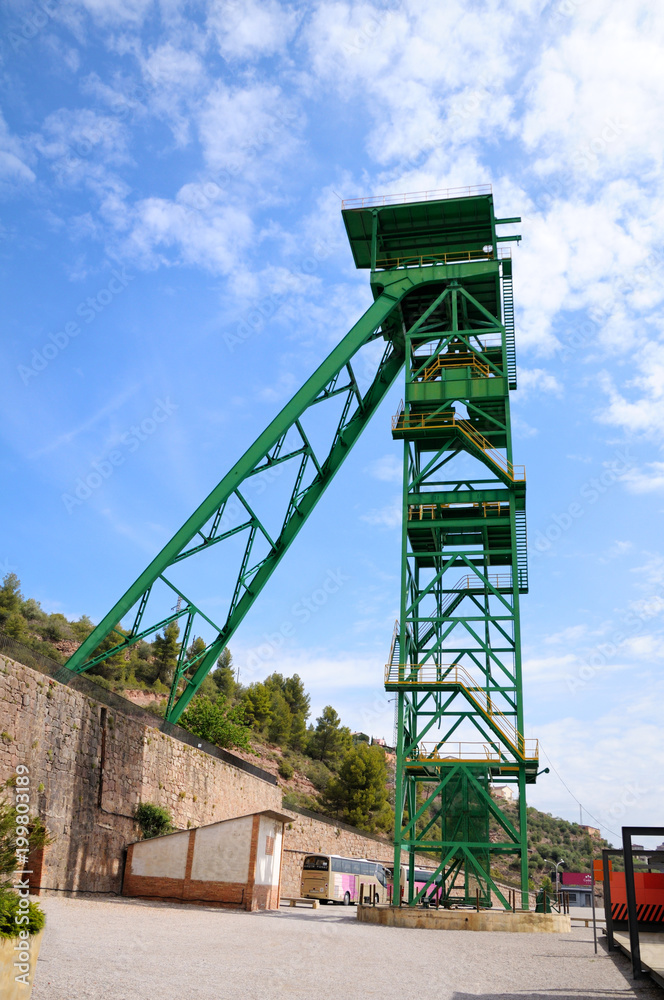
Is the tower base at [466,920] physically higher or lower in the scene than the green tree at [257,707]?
lower

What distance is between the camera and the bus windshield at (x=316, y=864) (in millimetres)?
28812

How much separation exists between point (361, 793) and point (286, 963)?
141 feet

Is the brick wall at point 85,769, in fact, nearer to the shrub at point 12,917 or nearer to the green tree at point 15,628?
the shrub at point 12,917

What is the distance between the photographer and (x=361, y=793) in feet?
164

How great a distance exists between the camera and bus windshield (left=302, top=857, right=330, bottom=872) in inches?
1134

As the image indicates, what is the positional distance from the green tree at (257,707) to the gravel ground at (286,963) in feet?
152

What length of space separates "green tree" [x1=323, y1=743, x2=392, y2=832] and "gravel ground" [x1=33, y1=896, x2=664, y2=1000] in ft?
119

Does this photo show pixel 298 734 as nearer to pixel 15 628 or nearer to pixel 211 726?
pixel 211 726

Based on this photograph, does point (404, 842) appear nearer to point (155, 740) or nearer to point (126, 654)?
point (155, 740)

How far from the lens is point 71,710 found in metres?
17.4

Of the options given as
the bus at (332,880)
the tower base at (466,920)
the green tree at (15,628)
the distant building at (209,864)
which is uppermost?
the green tree at (15,628)

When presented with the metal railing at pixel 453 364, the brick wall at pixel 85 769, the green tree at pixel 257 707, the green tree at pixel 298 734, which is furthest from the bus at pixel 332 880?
the green tree at pixel 298 734

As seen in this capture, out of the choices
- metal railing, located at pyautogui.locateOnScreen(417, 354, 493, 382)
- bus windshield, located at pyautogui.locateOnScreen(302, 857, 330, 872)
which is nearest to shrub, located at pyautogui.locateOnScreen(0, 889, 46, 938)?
metal railing, located at pyautogui.locateOnScreen(417, 354, 493, 382)

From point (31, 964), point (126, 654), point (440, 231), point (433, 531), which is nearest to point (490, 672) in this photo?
point (433, 531)
